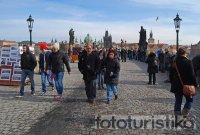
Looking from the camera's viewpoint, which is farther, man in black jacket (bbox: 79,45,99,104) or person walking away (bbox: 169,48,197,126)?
man in black jacket (bbox: 79,45,99,104)

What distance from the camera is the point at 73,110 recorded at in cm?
979

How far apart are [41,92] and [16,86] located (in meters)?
2.59

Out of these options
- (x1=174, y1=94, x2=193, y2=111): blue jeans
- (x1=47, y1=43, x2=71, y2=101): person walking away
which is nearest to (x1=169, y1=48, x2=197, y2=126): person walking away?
(x1=174, y1=94, x2=193, y2=111): blue jeans

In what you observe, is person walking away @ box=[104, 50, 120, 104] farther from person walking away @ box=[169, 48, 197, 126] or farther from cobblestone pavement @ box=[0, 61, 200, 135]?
person walking away @ box=[169, 48, 197, 126]

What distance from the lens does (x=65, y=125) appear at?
802 cm

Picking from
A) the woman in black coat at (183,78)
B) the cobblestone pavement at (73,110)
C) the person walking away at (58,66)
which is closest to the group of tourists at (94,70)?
the cobblestone pavement at (73,110)

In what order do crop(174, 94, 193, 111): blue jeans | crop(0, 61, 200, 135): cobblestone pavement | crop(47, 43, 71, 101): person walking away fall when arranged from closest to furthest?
crop(0, 61, 200, 135): cobblestone pavement < crop(174, 94, 193, 111): blue jeans < crop(47, 43, 71, 101): person walking away

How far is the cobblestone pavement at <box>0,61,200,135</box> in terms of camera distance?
7520mm

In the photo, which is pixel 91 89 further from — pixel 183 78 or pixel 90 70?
pixel 183 78

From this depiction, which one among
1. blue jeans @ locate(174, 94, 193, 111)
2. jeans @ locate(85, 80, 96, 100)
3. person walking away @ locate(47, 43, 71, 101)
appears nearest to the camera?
blue jeans @ locate(174, 94, 193, 111)

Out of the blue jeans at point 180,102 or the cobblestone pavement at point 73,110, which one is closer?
the cobblestone pavement at point 73,110

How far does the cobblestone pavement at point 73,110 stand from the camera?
7.52 metres

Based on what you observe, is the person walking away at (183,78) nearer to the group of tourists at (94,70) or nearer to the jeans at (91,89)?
the group of tourists at (94,70)

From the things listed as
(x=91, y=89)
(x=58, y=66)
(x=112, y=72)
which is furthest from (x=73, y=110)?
(x=58, y=66)
